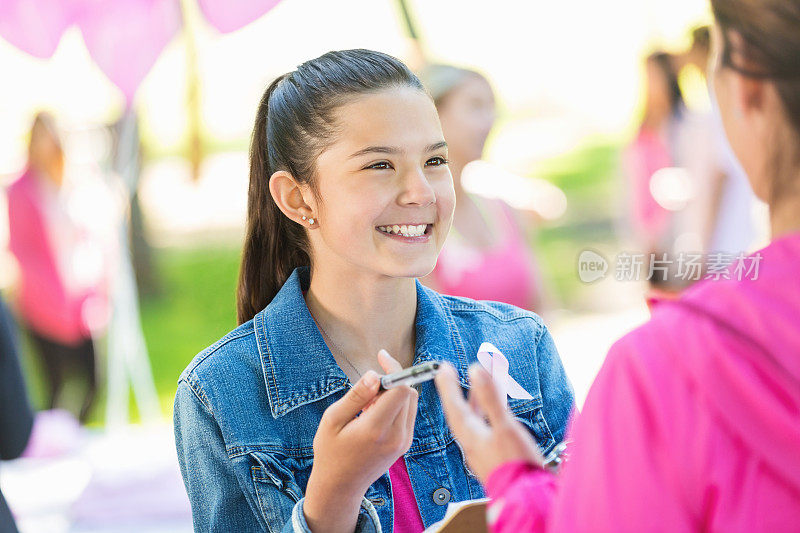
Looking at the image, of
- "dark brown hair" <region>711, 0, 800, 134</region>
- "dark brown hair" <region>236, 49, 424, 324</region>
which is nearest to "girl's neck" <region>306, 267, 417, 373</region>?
"dark brown hair" <region>236, 49, 424, 324</region>

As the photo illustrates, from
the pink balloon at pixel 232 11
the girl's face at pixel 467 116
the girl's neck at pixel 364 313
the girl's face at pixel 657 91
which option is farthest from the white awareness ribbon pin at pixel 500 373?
the pink balloon at pixel 232 11

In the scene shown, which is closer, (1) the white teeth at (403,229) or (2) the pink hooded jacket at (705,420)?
(2) the pink hooded jacket at (705,420)

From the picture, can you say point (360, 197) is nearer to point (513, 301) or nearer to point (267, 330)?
point (267, 330)

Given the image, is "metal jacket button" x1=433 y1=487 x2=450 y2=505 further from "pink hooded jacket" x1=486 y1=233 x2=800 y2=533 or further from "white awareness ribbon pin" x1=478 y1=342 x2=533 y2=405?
"pink hooded jacket" x1=486 y1=233 x2=800 y2=533

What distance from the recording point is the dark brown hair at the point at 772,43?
0.64 m

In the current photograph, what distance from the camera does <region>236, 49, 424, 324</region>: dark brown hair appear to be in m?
1.32

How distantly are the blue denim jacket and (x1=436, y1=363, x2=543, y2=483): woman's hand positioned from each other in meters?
0.35

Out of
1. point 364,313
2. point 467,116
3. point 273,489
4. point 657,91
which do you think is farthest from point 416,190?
point 657,91

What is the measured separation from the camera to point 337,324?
54.0 inches

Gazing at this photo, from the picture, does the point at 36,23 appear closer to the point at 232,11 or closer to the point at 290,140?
the point at 232,11

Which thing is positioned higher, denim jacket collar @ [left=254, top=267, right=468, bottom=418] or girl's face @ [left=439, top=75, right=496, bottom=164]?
girl's face @ [left=439, top=75, right=496, bottom=164]

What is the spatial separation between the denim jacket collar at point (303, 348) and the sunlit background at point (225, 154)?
152cm

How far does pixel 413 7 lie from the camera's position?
10.0 ft

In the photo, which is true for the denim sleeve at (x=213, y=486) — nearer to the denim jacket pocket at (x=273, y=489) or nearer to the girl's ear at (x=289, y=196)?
the denim jacket pocket at (x=273, y=489)
